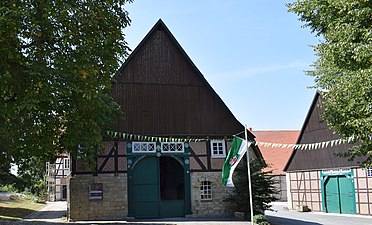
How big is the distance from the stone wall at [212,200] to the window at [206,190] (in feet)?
0.41

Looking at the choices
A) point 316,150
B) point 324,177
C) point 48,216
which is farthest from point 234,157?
point 316,150

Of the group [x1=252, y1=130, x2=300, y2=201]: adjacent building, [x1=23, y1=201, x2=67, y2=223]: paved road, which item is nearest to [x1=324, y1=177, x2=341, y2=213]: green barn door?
[x1=252, y1=130, x2=300, y2=201]: adjacent building

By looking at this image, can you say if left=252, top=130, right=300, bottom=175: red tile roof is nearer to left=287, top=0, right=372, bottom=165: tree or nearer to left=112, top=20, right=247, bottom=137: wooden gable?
left=112, top=20, right=247, bottom=137: wooden gable

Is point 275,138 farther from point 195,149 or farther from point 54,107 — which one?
point 54,107

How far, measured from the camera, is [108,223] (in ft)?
60.7

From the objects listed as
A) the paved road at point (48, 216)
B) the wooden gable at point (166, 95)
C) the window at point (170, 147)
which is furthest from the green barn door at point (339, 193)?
the paved road at point (48, 216)

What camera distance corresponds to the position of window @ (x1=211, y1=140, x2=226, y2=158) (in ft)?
72.2

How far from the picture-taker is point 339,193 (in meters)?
27.3

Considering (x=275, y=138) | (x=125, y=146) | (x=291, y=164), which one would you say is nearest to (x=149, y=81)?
(x=125, y=146)

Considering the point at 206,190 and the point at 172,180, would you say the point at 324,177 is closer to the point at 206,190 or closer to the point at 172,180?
the point at 172,180

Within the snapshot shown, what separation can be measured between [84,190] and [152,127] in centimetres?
420

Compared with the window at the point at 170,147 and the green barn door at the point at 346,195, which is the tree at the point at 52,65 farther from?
the green barn door at the point at 346,195

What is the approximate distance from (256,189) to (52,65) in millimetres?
10819

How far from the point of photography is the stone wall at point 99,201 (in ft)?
65.2
